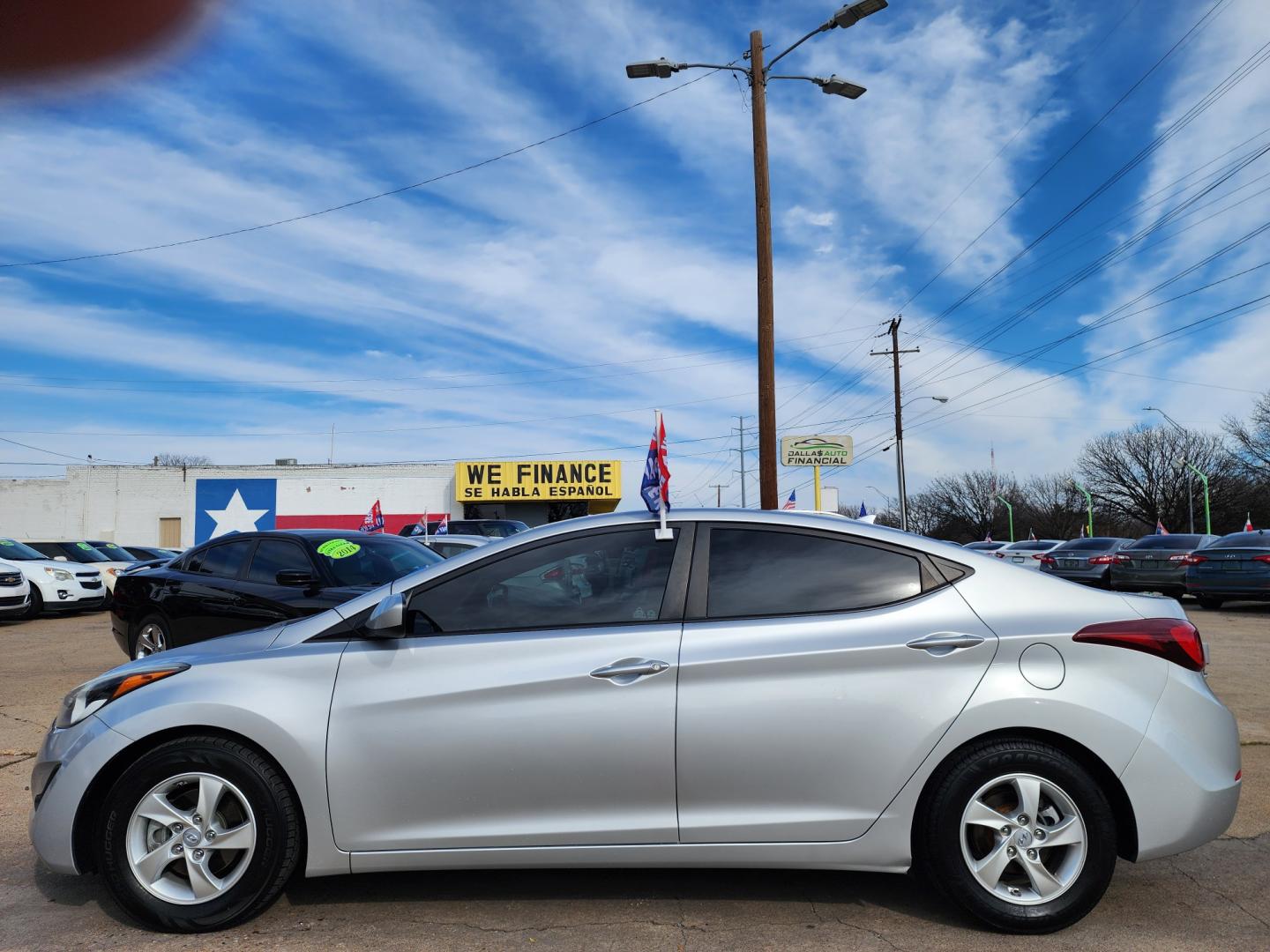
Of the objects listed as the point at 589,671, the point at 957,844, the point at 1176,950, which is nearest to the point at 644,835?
the point at 589,671

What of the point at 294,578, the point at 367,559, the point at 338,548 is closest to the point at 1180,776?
the point at 294,578

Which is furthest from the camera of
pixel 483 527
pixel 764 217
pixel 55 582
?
pixel 483 527

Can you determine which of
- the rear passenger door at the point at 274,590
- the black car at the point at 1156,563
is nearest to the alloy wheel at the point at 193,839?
the rear passenger door at the point at 274,590

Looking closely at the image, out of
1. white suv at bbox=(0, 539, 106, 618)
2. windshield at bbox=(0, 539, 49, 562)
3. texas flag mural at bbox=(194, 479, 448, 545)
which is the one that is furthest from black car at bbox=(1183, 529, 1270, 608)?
texas flag mural at bbox=(194, 479, 448, 545)

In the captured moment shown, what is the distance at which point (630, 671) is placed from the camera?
133 inches

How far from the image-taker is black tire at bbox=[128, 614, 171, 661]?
8.64 meters

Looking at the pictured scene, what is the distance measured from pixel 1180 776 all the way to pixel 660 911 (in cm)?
196

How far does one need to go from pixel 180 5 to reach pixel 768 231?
35.6 feet

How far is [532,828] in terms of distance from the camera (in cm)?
336

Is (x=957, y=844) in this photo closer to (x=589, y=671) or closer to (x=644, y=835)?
(x=644, y=835)

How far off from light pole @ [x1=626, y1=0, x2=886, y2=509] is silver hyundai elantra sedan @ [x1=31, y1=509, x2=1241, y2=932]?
9031mm

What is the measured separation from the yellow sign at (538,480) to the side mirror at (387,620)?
37536 mm

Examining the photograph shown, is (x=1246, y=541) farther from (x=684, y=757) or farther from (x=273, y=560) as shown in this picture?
(x=684, y=757)

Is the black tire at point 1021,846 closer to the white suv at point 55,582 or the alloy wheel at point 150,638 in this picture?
the alloy wheel at point 150,638
